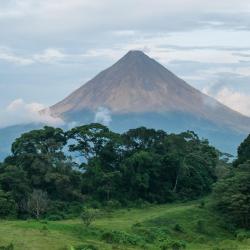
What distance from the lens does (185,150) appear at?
50000 mm

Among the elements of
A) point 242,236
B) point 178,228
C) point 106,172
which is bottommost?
point 242,236

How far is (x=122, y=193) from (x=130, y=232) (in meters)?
14.5

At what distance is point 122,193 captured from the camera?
45.8m

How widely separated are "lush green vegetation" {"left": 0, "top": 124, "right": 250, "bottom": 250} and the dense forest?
0.07m

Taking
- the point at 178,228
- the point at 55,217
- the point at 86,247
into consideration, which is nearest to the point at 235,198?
the point at 178,228

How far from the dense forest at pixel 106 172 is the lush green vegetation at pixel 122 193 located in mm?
73

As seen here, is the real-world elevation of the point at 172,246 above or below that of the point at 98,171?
below

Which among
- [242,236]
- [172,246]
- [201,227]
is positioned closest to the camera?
[172,246]

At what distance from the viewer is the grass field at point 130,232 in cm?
2717

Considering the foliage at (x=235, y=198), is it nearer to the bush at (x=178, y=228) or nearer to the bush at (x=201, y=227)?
the bush at (x=201, y=227)

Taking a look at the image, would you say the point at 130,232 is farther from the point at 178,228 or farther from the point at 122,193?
the point at 122,193

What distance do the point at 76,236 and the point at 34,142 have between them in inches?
669

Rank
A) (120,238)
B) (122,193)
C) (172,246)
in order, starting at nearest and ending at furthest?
(172,246) → (120,238) → (122,193)

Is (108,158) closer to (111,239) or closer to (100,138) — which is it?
(100,138)
